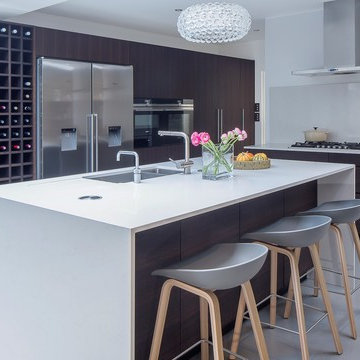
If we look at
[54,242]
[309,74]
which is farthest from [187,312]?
[309,74]

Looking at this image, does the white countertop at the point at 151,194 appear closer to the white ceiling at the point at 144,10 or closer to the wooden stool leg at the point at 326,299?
the wooden stool leg at the point at 326,299

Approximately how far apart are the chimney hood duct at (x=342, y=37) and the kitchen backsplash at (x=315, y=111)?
34 centimetres

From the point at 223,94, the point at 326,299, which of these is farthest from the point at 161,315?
the point at 223,94

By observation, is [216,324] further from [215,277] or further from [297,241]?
[297,241]

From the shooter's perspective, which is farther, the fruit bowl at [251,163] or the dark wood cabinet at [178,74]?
the dark wood cabinet at [178,74]

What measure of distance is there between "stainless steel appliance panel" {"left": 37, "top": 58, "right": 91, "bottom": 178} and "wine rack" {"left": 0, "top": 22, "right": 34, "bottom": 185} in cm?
12

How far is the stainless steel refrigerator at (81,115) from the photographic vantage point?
4609 mm

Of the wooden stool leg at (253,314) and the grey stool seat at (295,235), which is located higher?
the grey stool seat at (295,235)

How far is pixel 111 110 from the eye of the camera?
5.18 m

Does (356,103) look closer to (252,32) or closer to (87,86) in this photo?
(252,32)

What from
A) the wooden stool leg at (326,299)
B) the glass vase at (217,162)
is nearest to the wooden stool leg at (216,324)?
the wooden stool leg at (326,299)

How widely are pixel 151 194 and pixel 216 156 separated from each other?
653mm

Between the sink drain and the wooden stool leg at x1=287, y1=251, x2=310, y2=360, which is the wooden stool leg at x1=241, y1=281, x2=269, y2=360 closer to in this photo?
the wooden stool leg at x1=287, y1=251, x2=310, y2=360

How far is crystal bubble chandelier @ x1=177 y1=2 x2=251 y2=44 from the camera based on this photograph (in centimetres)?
333
